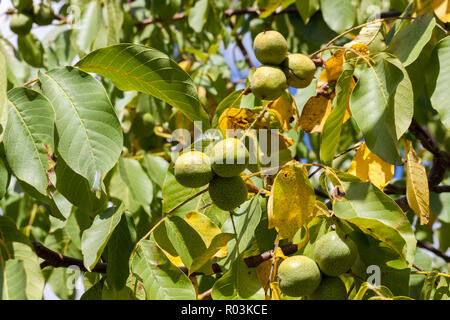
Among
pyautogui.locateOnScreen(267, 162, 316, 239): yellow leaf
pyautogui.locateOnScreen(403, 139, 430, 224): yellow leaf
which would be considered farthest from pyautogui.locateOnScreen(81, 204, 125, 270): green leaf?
pyautogui.locateOnScreen(403, 139, 430, 224): yellow leaf

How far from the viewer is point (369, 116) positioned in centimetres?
124

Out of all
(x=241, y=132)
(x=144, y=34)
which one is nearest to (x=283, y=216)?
(x=241, y=132)

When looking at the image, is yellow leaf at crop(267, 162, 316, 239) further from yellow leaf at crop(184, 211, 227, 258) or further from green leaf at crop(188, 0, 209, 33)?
green leaf at crop(188, 0, 209, 33)

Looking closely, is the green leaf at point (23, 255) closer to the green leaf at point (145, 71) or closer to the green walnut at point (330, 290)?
the green leaf at point (145, 71)

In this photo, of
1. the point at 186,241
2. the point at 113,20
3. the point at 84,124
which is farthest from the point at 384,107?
the point at 113,20

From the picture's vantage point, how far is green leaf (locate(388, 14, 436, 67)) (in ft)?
4.28

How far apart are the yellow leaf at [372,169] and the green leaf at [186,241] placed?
489 millimetres

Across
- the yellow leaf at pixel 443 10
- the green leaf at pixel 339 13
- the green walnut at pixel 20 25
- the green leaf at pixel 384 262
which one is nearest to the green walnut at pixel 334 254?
the green leaf at pixel 384 262

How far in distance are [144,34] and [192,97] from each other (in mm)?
2075

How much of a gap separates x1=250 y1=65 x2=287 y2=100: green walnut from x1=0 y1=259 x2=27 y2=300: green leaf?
68 centimetres

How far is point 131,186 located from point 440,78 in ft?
4.50

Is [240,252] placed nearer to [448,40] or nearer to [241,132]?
[241,132]

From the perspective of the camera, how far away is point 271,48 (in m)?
1.35

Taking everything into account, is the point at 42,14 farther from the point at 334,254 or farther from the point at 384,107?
the point at 334,254
